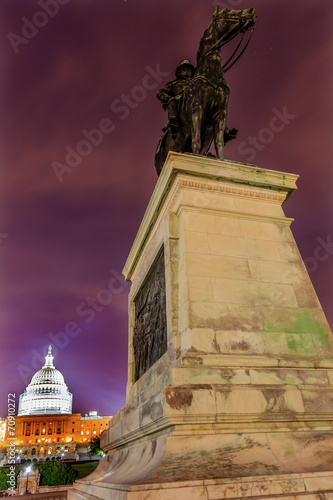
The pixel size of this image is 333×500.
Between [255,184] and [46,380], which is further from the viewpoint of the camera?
[46,380]

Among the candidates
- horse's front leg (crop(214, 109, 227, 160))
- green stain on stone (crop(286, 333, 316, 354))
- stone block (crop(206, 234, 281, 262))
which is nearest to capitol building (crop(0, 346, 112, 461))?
horse's front leg (crop(214, 109, 227, 160))

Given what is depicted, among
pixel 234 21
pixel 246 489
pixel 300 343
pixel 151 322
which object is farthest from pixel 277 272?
pixel 234 21

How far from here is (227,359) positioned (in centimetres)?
524

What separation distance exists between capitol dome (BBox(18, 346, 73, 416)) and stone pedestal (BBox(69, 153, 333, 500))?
536ft

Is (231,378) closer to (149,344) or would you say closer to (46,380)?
(149,344)

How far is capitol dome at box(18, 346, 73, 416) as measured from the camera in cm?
15300

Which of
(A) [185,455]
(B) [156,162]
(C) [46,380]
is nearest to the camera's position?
(A) [185,455]

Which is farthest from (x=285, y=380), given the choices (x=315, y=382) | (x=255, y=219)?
(x=255, y=219)

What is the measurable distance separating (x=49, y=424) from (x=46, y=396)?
41.9ft

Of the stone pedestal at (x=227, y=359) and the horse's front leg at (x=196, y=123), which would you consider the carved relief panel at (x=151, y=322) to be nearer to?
the stone pedestal at (x=227, y=359)

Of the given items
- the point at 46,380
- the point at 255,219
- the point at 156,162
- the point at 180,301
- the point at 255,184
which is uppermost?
the point at 46,380

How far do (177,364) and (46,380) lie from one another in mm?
169767

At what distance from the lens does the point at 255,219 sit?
7199 millimetres

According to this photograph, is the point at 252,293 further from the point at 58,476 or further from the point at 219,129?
the point at 58,476
